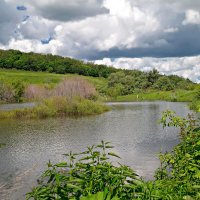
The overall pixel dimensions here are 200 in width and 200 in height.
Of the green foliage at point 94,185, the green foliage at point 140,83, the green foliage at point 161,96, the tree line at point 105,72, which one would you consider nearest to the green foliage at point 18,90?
the green foliage at point 161,96

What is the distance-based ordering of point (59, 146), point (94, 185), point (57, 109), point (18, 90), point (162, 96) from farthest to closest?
1. point (162, 96)
2. point (18, 90)
3. point (57, 109)
4. point (59, 146)
5. point (94, 185)

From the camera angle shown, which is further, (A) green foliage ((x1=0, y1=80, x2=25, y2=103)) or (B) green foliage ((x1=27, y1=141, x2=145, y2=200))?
(A) green foliage ((x1=0, y1=80, x2=25, y2=103))

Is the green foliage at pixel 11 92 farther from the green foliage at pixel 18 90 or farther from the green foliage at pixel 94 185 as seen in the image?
the green foliage at pixel 94 185

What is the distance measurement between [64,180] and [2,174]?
552 inches

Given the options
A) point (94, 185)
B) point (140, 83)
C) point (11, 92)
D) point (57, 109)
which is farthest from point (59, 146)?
point (140, 83)

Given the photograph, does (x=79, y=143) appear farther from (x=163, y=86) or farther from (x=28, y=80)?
(x=28, y=80)

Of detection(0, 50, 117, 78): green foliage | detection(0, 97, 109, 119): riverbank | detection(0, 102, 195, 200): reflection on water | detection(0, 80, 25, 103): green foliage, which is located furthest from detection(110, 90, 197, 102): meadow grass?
detection(0, 50, 117, 78): green foliage

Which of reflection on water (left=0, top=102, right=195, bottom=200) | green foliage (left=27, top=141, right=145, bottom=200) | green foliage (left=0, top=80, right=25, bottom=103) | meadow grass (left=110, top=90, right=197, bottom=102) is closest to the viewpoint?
green foliage (left=27, top=141, right=145, bottom=200)

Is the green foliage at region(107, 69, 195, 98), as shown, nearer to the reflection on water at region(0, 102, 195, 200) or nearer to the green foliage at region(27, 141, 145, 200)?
the reflection on water at region(0, 102, 195, 200)

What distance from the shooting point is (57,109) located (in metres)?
47.8

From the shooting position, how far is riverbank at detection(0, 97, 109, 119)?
45531 mm

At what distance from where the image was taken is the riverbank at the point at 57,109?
45531 mm

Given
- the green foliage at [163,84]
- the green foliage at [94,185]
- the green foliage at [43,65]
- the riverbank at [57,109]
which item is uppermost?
the green foliage at [43,65]

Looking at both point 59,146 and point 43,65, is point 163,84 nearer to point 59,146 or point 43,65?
point 43,65
